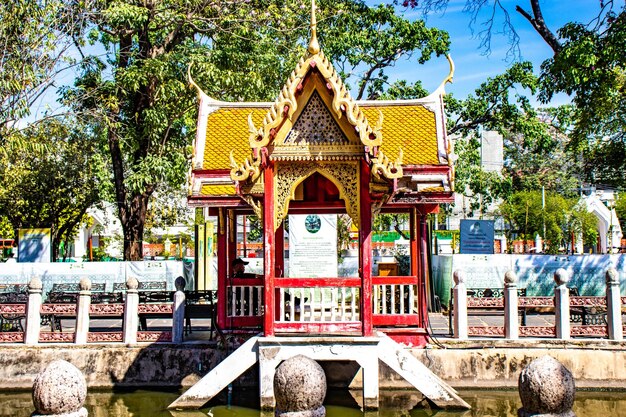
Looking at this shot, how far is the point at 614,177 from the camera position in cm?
3169

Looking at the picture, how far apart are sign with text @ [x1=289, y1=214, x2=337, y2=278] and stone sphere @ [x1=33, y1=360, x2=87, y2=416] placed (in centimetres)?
952

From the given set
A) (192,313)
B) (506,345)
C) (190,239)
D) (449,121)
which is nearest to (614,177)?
(449,121)

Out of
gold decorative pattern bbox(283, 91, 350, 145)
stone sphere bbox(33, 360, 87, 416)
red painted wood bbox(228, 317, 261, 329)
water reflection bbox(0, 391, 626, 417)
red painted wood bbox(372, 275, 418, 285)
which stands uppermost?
gold decorative pattern bbox(283, 91, 350, 145)

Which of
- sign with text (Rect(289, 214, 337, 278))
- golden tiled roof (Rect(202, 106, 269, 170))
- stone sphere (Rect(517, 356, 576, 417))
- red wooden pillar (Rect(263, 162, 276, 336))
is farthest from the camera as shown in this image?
sign with text (Rect(289, 214, 337, 278))

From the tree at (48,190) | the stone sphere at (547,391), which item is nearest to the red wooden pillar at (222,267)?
the stone sphere at (547,391)

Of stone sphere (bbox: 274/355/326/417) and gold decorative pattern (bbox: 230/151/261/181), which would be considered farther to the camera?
gold decorative pattern (bbox: 230/151/261/181)

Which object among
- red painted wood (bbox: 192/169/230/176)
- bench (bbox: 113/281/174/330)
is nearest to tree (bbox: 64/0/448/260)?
bench (bbox: 113/281/174/330)

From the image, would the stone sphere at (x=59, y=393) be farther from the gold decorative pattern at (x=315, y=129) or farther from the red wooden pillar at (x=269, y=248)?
the gold decorative pattern at (x=315, y=129)

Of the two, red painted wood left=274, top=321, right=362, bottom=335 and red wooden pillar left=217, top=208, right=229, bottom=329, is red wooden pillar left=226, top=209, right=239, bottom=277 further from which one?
red painted wood left=274, top=321, right=362, bottom=335

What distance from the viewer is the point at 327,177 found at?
1354 centimetres

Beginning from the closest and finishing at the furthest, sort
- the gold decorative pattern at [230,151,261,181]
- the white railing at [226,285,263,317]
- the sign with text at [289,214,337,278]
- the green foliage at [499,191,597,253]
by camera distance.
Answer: the gold decorative pattern at [230,151,261,181], the white railing at [226,285,263,317], the sign with text at [289,214,337,278], the green foliage at [499,191,597,253]

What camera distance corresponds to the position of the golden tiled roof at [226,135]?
15.7 metres

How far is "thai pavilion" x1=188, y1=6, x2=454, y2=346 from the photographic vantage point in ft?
Answer: 42.7

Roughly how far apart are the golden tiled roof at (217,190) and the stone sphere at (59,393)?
23.9 feet
